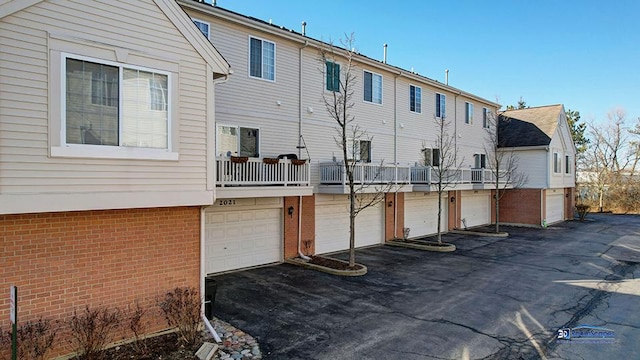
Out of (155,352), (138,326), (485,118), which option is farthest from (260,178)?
(485,118)

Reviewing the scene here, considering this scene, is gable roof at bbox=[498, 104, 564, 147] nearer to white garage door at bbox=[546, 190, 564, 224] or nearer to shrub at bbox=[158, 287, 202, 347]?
white garage door at bbox=[546, 190, 564, 224]

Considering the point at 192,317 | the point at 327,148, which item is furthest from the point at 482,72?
the point at 192,317

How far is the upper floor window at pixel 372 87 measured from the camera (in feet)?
57.6

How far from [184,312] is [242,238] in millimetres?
→ 6119

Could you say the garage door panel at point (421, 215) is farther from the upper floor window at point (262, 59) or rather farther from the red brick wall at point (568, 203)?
the red brick wall at point (568, 203)

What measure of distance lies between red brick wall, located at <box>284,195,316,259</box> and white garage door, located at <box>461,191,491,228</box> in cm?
1329

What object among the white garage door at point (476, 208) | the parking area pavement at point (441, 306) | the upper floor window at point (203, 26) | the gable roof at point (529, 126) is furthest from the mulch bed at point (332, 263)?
the gable roof at point (529, 126)

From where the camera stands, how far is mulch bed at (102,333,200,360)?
621 cm

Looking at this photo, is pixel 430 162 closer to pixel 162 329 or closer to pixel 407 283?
pixel 407 283

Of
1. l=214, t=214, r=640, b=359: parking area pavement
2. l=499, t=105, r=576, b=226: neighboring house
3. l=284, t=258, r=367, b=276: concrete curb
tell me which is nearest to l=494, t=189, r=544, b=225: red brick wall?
l=499, t=105, r=576, b=226: neighboring house

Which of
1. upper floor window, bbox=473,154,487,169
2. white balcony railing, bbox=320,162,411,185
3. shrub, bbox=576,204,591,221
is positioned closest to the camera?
white balcony railing, bbox=320,162,411,185

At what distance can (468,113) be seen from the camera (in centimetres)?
2500

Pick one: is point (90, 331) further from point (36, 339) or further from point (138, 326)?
point (138, 326)

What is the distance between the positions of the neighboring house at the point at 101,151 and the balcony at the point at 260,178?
3107 mm
